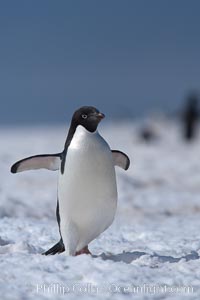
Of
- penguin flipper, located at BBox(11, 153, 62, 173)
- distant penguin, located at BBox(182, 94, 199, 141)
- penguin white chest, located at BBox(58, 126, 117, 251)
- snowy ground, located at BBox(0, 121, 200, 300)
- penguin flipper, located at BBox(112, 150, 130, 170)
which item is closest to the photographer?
snowy ground, located at BBox(0, 121, 200, 300)

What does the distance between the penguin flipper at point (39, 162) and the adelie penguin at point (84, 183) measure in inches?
2.5

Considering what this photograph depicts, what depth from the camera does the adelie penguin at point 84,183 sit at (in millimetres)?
3926

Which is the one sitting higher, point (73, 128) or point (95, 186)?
point (73, 128)

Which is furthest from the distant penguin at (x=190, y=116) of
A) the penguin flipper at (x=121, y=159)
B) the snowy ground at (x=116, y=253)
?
the penguin flipper at (x=121, y=159)

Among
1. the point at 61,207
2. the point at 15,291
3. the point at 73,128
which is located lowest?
the point at 15,291

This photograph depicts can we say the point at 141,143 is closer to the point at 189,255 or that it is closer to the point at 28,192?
the point at 28,192

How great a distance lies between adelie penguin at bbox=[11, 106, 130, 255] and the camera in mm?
3926

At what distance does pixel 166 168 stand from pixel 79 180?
9.77m

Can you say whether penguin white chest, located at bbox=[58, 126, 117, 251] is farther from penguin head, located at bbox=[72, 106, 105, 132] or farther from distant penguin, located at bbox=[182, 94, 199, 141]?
distant penguin, located at bbox=[182, 94, 199, 141]

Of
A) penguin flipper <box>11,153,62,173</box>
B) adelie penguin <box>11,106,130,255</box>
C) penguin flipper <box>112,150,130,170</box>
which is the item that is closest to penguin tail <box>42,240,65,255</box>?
adelie penguin <box>11,106,130,255</box>

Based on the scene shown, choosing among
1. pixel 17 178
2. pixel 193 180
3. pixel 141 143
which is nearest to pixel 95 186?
pixel 17 178

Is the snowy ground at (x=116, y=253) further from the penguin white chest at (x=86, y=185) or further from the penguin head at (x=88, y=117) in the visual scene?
the penguin head at (x=88, y=117)

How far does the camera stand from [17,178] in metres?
10.8

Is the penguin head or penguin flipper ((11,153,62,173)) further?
penguin flipper ((11,153,62,173))
